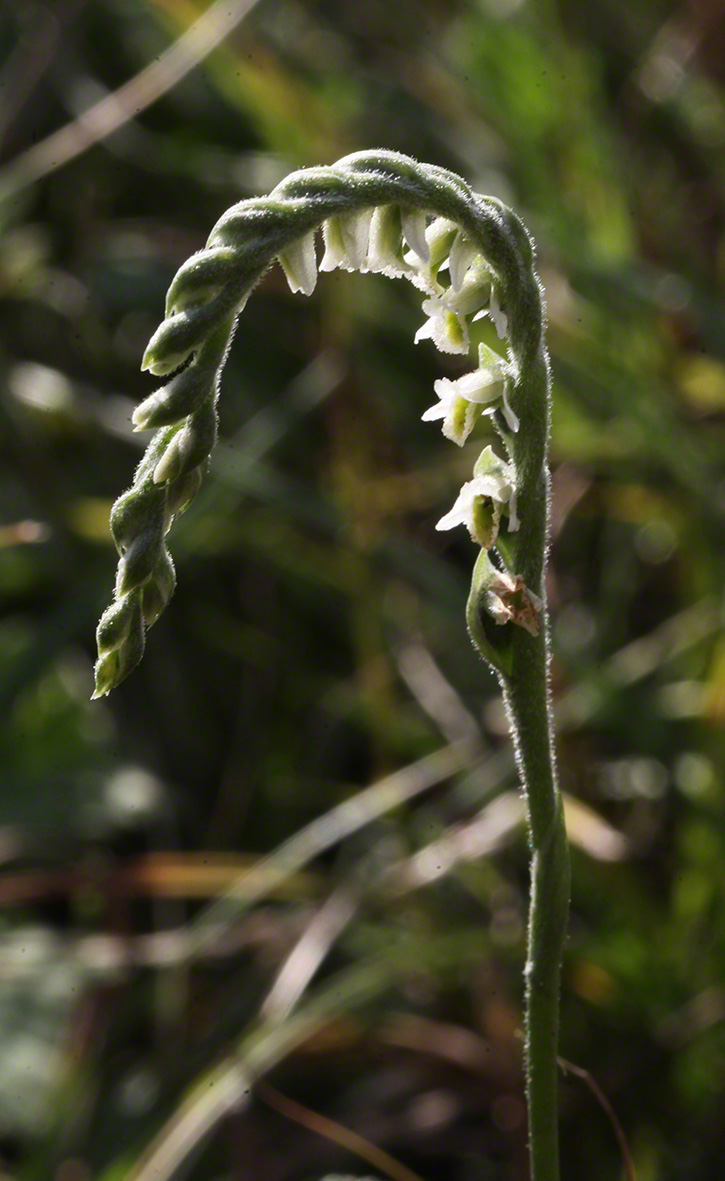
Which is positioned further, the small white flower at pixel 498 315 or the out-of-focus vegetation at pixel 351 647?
the out-of-focus vegetation at pixel 351 647

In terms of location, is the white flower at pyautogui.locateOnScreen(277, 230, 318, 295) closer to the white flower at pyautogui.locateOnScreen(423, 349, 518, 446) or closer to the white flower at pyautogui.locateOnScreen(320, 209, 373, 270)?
the white flower at pyautogui.locateOnScreen(320, 209, 373, 270)

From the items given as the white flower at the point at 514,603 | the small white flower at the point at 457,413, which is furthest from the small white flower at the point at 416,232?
the white flower at the point at 514,603

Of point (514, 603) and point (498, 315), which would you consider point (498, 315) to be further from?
point (514, 603)

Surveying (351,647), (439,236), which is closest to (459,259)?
(439,236)

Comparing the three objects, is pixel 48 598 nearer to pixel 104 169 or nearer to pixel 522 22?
pixel 104 169

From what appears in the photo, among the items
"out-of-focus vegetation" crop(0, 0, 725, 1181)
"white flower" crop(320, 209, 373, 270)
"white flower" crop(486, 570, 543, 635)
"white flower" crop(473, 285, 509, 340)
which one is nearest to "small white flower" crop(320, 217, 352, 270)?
"white flower" crop(320, 209, 373, 270)

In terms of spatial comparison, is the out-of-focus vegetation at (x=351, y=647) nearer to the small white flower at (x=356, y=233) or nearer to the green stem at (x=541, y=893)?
the green stem at (x=541, y=893)
